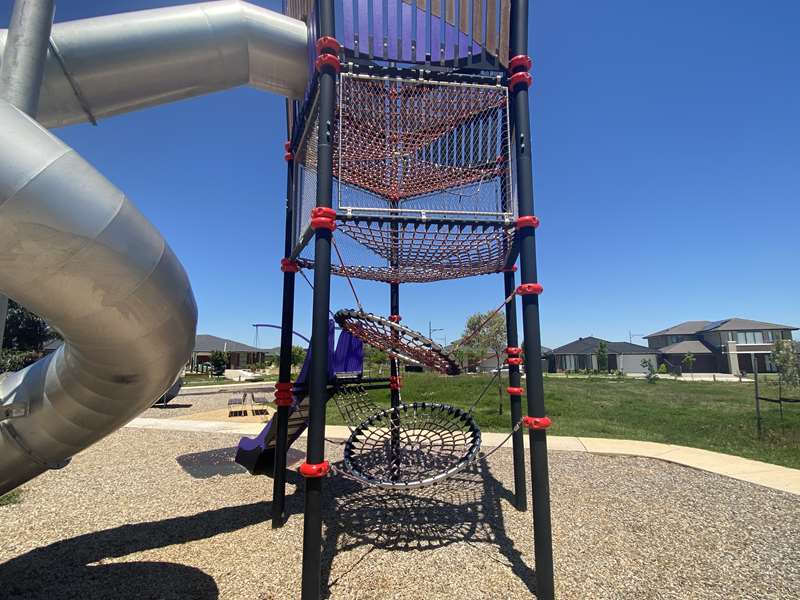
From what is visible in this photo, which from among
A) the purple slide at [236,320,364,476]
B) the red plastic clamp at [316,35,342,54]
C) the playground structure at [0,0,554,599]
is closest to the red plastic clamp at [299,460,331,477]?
the playground structure at [0,0,554,599]

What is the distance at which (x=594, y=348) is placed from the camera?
275 ft

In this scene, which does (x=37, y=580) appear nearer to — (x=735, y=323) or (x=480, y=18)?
(x=480, y=18)

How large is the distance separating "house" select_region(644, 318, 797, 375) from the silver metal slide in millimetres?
75350

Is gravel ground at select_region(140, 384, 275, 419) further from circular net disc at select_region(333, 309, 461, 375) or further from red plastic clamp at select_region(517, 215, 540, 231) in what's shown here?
red plastic clamp at select_region(517, 215, 540, 231)

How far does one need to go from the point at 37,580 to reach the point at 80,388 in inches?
107

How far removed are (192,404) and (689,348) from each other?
79514mm

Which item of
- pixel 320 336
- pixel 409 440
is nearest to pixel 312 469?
pixel 320 336

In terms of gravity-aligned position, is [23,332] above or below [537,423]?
above

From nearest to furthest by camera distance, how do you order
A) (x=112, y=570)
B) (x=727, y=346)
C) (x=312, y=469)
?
(x=312, y=469) → (x=112, y=570) → (x=727, y=346)

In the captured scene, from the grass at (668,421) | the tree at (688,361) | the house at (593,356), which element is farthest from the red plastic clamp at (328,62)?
the house at (593,356)

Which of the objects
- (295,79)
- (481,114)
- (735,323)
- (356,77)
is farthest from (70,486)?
(735,323)

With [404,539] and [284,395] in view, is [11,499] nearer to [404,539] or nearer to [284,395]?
[284,395]

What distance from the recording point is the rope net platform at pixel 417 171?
4953 millimetres

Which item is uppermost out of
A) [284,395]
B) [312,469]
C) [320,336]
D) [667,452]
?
[320,336]
